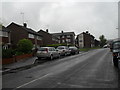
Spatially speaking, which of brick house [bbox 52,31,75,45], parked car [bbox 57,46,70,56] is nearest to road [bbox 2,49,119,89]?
parked car [bbox 57,46,70,56]

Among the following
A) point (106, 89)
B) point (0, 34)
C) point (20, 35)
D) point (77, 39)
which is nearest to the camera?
point (106, 89)

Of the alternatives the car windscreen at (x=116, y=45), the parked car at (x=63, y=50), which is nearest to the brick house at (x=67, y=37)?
the parked car at (x=63, y=50)

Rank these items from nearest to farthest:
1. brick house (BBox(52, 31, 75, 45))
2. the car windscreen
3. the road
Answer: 1. the road
2. the car windscreen
3. brick house (BBox(52, 31, 75, 45))

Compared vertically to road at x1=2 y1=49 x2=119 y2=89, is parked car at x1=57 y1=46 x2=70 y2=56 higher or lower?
higher

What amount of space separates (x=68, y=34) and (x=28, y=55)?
7538 cm

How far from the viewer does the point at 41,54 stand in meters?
21.6

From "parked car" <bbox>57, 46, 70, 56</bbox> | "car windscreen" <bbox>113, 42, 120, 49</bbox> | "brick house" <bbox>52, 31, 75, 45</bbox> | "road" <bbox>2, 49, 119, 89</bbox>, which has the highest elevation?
"brick house" <bbox>52, 31, 75, 45</bbox>

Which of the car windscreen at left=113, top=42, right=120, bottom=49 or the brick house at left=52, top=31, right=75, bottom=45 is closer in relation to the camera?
the car windscreen at left=113, top=42, right=120, bottom=49

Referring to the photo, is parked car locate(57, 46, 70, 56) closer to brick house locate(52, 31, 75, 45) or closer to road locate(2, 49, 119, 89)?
road locate(2, 49, 119, 89)

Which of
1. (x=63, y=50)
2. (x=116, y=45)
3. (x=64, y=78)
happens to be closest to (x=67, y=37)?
(x=63, y=50)

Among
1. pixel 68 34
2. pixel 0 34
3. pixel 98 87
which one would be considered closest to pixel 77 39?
pixel 68 34

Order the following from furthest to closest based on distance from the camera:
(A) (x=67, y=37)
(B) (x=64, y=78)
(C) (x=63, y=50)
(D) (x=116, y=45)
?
(A) (x=67, y=37), (C) (x=63, y=50), (D) (x=116, y=45), (B) (x=64, y=78)

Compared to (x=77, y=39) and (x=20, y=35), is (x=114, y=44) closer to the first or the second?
(x=20, y=35)

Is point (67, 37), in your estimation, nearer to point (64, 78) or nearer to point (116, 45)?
point (116, 45)
